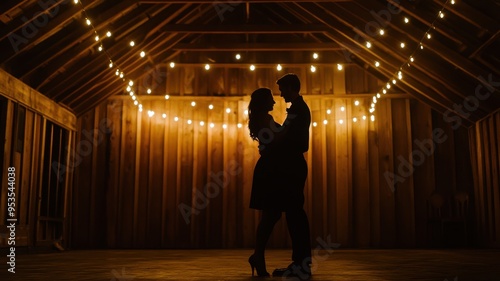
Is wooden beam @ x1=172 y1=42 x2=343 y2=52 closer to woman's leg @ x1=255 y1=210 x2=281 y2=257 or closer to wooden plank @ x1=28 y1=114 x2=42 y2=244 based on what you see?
wooden plank @ x1=28 y1=114 x2=42 y2=244

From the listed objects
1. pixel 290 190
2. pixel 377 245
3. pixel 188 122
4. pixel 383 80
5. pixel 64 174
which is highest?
pixel 383 80

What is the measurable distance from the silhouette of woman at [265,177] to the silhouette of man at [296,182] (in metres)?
0.05

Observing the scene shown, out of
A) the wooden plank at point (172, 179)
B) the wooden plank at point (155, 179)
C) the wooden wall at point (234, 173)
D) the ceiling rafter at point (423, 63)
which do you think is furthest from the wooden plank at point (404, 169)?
the wooden plank at point (155, 179)

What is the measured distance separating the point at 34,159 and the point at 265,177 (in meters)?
5.01

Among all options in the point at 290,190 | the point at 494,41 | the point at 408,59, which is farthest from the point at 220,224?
the point at 290,190

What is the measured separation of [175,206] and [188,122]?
4.93 feet

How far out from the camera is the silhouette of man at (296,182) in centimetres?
344

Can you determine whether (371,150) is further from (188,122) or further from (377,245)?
(188,122)

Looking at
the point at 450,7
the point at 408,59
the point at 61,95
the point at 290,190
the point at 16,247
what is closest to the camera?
the point at 290,190

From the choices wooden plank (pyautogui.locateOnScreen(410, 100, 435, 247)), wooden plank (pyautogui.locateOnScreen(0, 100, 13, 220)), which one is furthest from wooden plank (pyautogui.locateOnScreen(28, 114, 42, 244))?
wooden plank (pyautogui.locateOnScreen(410, 100, 435, 247))

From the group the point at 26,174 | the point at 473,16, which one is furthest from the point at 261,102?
the point at 26,174

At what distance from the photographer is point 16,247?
6859mm

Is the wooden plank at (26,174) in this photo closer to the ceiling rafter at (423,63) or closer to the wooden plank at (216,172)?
the wooden plank at (216,172)

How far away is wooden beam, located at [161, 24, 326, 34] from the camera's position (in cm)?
800
